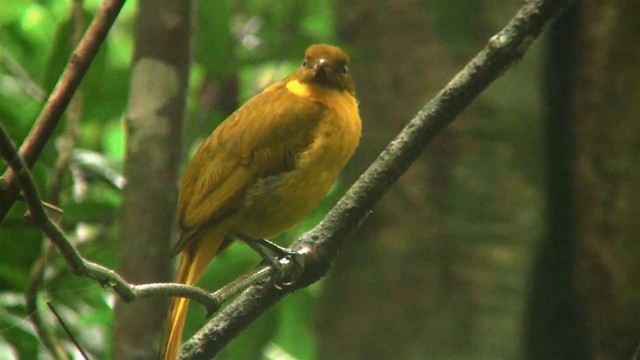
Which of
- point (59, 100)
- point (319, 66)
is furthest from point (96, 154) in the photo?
point (59, 100)

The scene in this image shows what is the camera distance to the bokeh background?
3316 millimetres

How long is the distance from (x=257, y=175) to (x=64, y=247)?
159 centimetres

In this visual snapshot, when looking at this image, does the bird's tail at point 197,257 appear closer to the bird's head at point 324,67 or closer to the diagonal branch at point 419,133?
the diagonal branch at point 419,133

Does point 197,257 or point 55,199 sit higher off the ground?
point 55,199

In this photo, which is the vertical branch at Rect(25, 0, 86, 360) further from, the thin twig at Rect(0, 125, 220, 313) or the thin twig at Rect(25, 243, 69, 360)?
the thin twig at Rect(0, 125, 220, 313)

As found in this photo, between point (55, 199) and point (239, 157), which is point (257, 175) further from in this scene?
point (55, 199)

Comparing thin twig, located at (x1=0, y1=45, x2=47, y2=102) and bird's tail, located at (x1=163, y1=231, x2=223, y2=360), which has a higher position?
thin twig, located at (x1=0, y1=45, x2=47, y2=102)

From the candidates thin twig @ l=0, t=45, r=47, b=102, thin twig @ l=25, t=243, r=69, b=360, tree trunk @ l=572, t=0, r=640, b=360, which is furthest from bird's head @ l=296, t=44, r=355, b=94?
tree trunk @ l=572, t=0, r=640, b=360

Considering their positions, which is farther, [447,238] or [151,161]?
[447,238]

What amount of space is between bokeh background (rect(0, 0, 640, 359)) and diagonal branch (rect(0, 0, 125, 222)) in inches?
47.6

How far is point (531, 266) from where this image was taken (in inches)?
165

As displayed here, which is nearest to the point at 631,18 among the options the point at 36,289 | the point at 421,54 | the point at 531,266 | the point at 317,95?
the point at 421,54

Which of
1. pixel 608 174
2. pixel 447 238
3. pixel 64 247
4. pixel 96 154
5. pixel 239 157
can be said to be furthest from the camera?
pixel 608 174

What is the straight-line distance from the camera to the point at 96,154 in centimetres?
345
